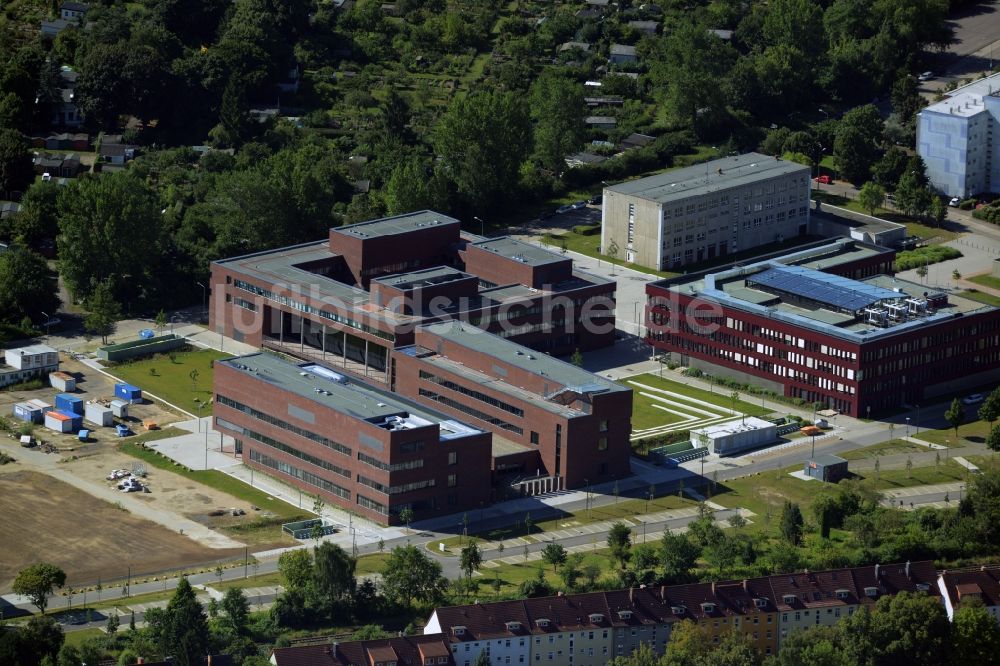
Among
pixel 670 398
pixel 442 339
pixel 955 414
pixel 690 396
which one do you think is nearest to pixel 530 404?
pixel 442 339

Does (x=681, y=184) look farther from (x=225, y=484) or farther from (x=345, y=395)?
(x=225, y=484)

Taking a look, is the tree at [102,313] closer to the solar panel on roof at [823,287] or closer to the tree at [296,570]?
the tree at [296,570]

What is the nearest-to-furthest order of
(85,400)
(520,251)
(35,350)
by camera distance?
(85,400) → (35,350) → (520,251)

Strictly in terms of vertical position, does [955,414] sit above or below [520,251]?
below

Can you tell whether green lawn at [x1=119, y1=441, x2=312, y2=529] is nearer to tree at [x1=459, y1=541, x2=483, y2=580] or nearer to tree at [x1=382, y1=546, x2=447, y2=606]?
tree at [x1=459, y1=541, x2=483, y2=580]

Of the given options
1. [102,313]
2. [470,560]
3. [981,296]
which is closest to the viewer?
[470,560]

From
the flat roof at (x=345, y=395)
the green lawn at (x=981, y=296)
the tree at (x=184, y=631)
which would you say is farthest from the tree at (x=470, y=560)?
the green lawn at (x=981, y=296)
